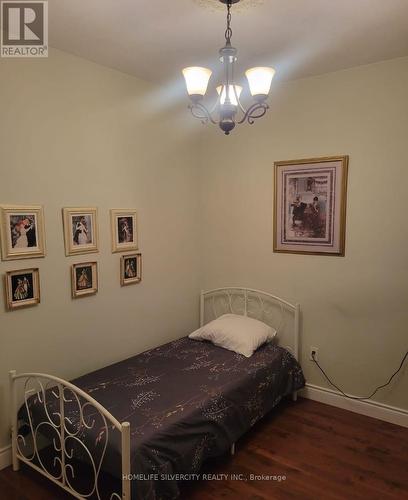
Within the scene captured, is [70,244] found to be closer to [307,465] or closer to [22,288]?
[22,288]

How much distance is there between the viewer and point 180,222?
11.6ft

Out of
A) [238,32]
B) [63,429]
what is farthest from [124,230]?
[238,32]

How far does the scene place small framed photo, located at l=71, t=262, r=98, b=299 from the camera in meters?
2.65

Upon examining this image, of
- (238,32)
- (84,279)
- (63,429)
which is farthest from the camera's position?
(84,279)

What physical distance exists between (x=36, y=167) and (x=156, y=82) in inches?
53.1

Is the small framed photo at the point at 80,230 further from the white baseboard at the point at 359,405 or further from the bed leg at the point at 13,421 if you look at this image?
the white baseboard at the point at 359,405

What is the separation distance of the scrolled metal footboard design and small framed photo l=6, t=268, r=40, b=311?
433mm

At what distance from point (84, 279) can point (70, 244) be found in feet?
0.92

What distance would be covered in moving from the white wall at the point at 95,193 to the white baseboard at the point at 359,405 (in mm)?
1292

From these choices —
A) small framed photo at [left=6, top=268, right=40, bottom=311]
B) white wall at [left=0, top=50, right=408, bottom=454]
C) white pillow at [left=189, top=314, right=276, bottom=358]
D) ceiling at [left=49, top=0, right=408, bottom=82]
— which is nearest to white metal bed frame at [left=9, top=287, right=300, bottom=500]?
white wall at [left=0, top=50, right=408, bottom=454]

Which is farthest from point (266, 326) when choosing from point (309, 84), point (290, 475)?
point (309, 84)

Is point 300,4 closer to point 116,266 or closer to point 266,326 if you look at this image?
point 116,266

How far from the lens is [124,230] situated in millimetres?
2996

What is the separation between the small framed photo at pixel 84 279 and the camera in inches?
104
